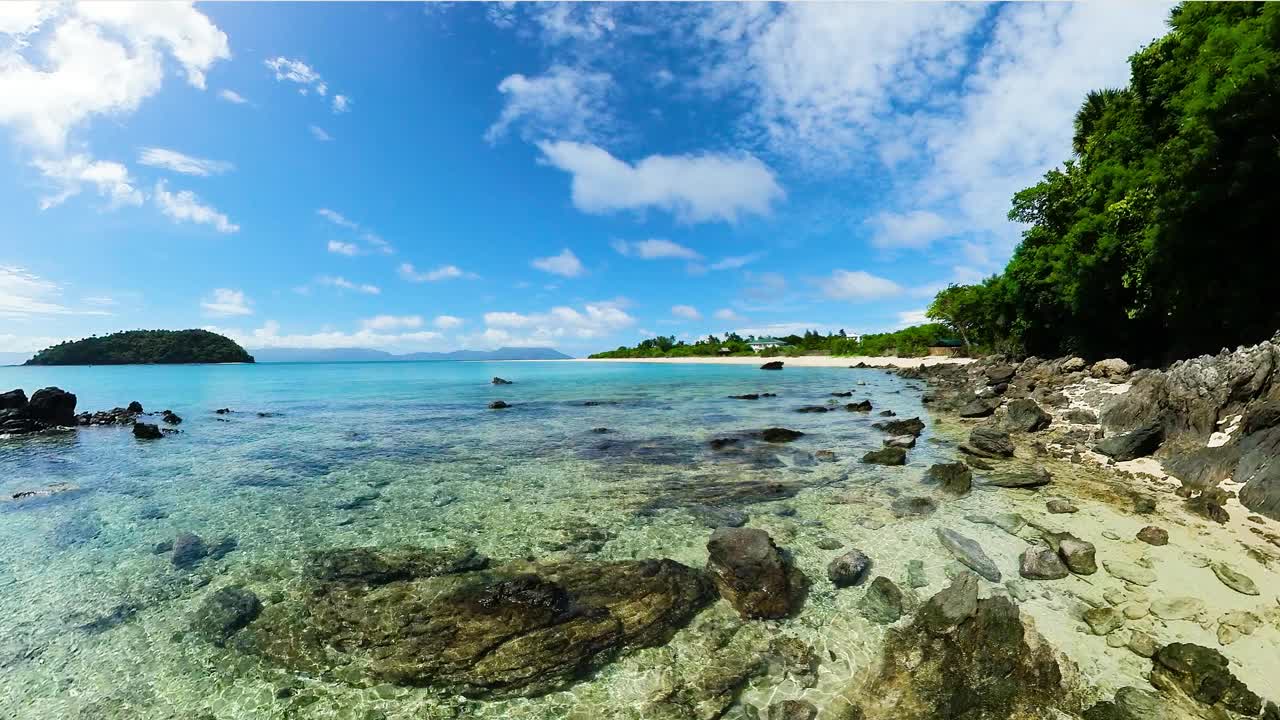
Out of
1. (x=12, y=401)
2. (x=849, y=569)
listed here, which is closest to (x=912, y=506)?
(x=849, y=569)

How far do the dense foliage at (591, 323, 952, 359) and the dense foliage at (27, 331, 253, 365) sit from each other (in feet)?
535

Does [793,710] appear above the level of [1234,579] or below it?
below

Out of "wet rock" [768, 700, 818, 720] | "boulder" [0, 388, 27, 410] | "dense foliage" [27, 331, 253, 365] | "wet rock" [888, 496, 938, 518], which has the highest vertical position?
"dense foliage" [27, 331, 253, 365]

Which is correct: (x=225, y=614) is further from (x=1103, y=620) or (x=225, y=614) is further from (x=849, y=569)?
(x=1103, y=620)

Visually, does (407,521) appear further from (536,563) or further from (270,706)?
(270,706)

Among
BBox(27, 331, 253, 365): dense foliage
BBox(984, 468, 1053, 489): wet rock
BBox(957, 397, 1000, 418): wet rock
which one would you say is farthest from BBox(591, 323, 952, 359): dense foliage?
BBox(27, 331, 253, 365): dense foliage

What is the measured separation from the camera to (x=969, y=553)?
8.66 m

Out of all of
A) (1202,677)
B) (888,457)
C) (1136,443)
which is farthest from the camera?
(888,457)

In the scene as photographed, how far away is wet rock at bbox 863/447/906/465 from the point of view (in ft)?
50.6

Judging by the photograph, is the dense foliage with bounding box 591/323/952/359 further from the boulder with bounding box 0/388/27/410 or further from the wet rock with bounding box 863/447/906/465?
the boulder with bounding box 0/388/27/410

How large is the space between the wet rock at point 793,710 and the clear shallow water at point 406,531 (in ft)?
0.59

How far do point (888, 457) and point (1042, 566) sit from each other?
25.9ft

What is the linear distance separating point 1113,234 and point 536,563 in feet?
125

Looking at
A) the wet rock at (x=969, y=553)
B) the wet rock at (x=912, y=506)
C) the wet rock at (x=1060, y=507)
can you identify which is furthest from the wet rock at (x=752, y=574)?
the wet rock at (x=1060, y=507)
